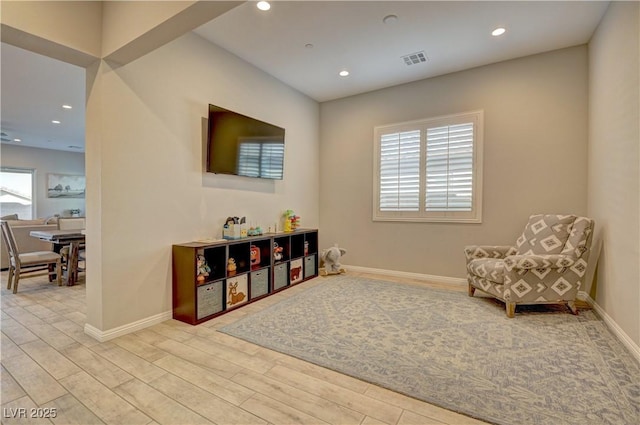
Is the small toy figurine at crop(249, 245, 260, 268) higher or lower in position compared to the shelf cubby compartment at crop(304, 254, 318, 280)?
higher

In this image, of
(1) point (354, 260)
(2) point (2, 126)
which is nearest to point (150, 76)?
(1) point (354, 260)

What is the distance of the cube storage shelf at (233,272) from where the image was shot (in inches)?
110

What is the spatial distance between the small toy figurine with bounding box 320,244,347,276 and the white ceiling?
2.61 meters

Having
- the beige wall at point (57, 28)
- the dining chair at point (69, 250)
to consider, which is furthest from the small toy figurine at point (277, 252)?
the dining chair at point (69, 250)

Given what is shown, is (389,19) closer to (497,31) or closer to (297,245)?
(497,31)

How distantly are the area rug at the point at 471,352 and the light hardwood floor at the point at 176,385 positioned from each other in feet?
0.48

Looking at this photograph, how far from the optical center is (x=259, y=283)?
3518mm

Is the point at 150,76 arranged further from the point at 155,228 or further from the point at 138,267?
the point at 138,267

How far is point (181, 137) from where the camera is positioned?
9.94 feet

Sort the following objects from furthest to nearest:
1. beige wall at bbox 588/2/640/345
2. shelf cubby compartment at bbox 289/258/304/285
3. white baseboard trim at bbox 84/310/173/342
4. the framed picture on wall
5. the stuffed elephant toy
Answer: the framed picture on wall → the stuffed elephant toy → shelf cubby compartment at bbox 289/258/304/285 → white baseboard trim at bbox 84/310/173/342 → beige wall at bbox 588/2/640/345

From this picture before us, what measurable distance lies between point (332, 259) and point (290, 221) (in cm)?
92

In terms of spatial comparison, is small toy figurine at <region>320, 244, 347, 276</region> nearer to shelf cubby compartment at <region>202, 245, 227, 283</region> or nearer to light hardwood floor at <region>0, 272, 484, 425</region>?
shelf cubby compartment at <region>202, 245, 227, 283</region>

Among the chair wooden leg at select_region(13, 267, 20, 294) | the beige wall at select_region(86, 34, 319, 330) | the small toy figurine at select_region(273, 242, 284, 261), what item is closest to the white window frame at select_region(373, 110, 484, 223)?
the small toy figurine at select_region(273, 242, 284, 261)

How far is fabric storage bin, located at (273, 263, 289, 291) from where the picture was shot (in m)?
3.78
